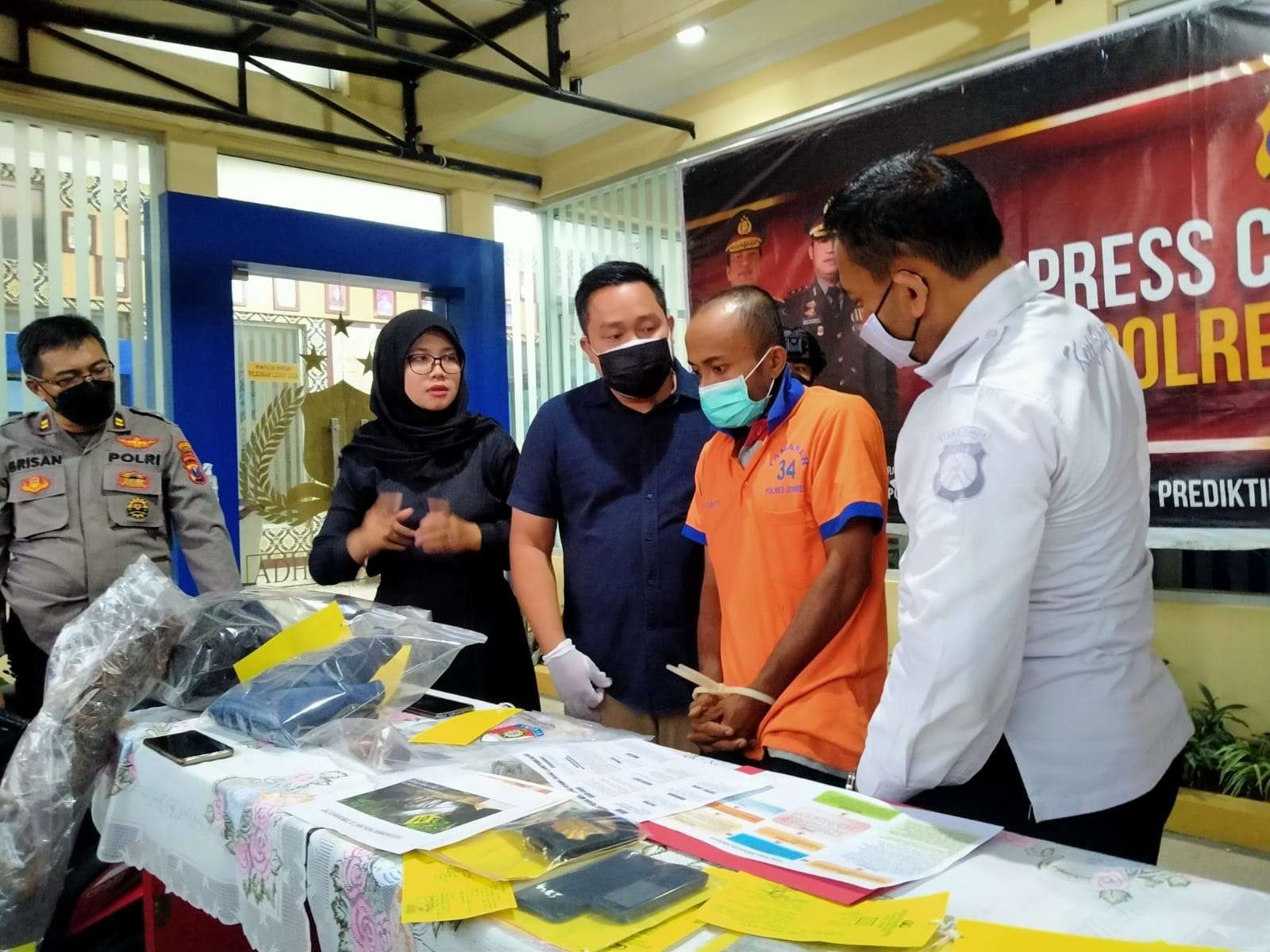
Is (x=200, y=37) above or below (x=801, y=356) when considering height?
above

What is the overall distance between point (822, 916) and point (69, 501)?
2239 mm

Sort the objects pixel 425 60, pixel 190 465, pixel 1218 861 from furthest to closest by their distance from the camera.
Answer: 1. pixel 425 60
2. pixel 1218 861
3. pixel 190 465

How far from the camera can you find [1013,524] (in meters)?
0.96

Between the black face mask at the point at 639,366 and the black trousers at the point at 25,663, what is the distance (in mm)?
1656

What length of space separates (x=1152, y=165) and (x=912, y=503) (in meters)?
2.33

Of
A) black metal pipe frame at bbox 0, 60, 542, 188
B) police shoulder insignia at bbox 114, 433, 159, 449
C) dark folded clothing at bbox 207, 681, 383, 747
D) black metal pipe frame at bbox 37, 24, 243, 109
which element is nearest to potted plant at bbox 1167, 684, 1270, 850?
dark folded clothing at bbox 207, 681, 383, 747

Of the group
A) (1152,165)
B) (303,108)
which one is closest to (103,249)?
(303,108)

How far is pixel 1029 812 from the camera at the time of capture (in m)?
1.08

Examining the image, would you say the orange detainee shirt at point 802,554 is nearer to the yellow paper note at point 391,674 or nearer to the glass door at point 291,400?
the yellow paper note at point 391,674

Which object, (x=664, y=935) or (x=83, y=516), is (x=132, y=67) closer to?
(x=83, y=516)

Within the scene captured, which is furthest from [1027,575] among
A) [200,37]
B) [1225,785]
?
[200,37]

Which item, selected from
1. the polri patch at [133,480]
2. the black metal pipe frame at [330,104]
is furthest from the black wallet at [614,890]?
the black metal pipe frame at [330,104]

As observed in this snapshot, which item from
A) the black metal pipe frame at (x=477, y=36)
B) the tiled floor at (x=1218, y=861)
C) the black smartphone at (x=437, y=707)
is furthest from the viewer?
the black metal pipe frame at (x=477, y=36)

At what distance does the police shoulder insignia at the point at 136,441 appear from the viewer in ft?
8.04
